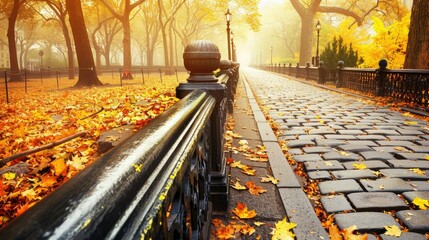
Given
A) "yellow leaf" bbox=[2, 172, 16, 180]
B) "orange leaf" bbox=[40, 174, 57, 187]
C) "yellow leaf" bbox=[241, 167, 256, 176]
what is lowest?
"yellow leaf" bbox=[241, 167, 256, 176]

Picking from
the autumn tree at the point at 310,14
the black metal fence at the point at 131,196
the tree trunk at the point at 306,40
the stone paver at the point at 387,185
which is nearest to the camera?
the black metal fence at the point at 131,196

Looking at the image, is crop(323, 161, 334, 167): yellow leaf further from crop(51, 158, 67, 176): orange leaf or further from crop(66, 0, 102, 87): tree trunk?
crop(66, 0, 102, 87): tree trunk

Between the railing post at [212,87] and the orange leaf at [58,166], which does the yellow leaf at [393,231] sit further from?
the orange leaf at [58,166]

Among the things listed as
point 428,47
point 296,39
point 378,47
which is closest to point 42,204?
point 428,47

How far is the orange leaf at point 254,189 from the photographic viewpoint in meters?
3.34

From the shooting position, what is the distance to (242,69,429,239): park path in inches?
110

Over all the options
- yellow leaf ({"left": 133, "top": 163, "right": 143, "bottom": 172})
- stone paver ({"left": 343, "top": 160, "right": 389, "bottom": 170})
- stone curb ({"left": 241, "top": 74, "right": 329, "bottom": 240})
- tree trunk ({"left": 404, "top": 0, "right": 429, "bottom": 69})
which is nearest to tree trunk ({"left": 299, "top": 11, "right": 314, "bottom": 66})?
tree trunk ({"left": 404, "top": 0, "right": 429, "bottom": 69})

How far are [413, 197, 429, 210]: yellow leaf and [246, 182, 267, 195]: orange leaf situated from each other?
4.78ft

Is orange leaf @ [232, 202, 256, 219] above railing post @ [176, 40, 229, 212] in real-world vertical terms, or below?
below

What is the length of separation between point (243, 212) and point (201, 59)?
146 cm

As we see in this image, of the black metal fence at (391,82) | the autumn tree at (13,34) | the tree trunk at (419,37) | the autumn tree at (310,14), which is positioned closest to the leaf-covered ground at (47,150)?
the black metal fence at (391,82)

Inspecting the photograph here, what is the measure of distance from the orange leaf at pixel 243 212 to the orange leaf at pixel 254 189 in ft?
1.23

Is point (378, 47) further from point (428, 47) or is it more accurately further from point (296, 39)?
point (296, 39)

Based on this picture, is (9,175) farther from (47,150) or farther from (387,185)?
(387,185)
